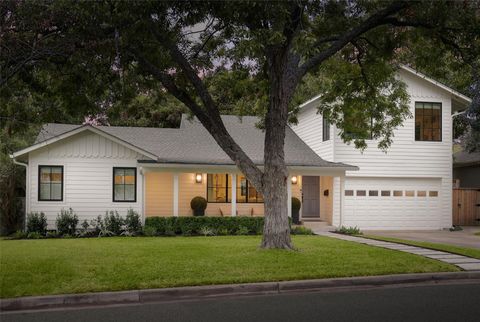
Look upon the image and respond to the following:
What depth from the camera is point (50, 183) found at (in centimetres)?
1923

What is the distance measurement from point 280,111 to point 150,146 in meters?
10.5

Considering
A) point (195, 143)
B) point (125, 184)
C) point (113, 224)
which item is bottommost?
point (113, 224)

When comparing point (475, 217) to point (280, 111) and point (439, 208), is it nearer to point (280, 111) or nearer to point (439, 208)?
point (439, 208)

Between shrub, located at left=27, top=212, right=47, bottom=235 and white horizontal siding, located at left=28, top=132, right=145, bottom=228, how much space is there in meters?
0.61

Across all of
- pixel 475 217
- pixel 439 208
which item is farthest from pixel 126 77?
pixel 475 217

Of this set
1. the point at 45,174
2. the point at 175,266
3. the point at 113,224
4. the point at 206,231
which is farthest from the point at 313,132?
the point at 175,266

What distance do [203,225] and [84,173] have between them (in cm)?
505

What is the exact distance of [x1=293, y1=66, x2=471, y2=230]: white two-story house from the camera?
22.2 meters

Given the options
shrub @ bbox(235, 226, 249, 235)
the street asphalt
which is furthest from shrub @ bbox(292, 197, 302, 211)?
the street asphalt

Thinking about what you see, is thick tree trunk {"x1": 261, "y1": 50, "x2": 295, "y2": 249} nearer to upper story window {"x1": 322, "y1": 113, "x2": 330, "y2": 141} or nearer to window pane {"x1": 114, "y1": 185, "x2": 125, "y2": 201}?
window pane {"x1": 114, "y1": 185, "x2": 125, "y2": 201}

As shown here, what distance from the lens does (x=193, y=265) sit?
10086 mm

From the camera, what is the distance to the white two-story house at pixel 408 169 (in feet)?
72.8

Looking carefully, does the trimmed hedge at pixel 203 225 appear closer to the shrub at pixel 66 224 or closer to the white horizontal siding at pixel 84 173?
the white horizontal siding at pixel 84 173

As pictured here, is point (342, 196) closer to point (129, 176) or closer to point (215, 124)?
point (129, 176)
